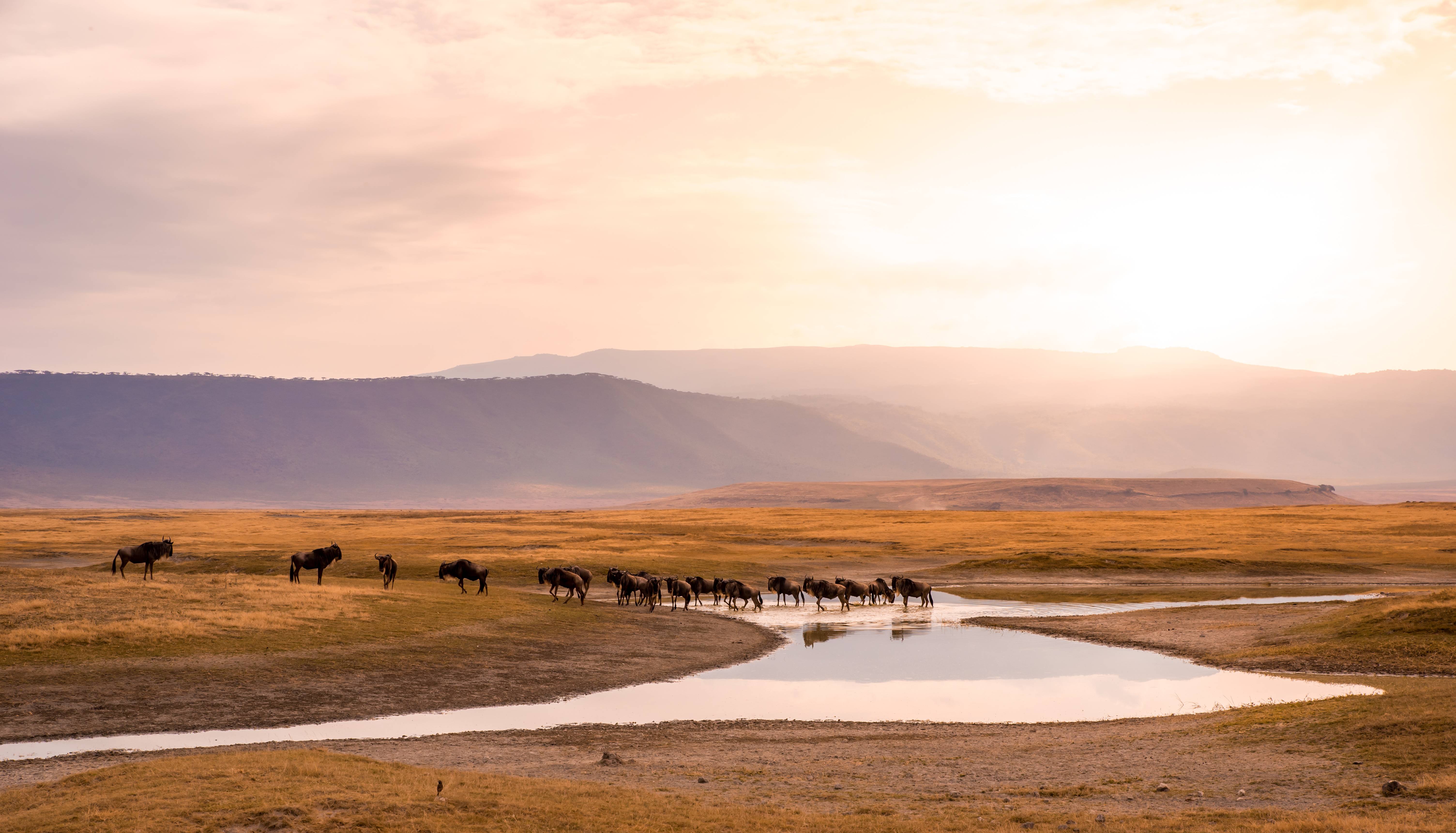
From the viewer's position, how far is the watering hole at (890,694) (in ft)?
76.1

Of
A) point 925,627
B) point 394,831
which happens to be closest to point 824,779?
point 394,831

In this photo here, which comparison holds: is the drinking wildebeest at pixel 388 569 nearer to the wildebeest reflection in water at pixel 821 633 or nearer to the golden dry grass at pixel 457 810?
the wildebeest reflection in water at pixel 821 633

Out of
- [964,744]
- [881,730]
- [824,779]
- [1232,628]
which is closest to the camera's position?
[824,779]

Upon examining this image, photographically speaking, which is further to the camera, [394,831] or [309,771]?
[309,771]

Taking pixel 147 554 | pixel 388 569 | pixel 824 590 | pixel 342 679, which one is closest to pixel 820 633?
pixel 824 590

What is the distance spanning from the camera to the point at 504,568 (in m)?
57.1

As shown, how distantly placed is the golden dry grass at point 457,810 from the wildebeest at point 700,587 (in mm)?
32622

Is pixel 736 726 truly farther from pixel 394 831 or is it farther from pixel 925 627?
pixel 925 627

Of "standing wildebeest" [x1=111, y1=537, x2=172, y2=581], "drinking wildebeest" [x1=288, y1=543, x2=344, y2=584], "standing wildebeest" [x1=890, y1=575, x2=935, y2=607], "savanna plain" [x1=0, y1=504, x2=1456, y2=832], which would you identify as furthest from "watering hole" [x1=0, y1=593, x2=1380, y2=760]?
"standing wildebeest" [x1=111, y1=537, x2=172, y2=581]

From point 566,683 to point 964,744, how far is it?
12.3 meters

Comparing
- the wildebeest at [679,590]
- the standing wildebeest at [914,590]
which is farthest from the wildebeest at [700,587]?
the standing wildebeest at [914,590]

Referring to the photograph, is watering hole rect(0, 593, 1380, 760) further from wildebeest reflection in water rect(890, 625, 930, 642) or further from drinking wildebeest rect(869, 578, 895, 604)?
drinking wildebeest rect(869, 578, 895, 604)

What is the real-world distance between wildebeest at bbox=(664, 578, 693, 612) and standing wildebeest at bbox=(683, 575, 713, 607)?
0.35m

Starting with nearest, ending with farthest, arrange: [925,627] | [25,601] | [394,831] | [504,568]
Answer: [394,831]
[25,601]
[925,627]
[504,568]
